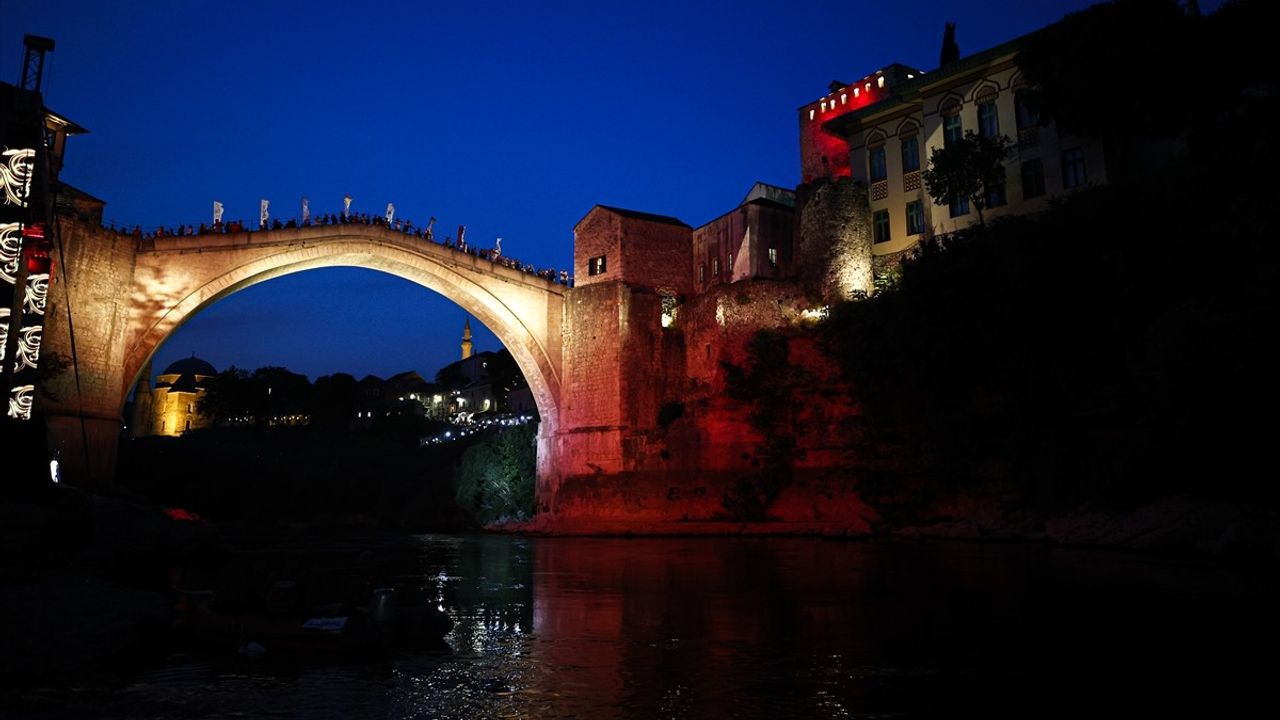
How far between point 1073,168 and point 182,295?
28.1 meters

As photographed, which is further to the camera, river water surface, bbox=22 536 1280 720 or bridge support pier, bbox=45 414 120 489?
bridge support pier, bbox=45 414 120 489

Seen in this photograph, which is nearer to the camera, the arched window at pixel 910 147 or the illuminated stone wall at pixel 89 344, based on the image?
the illuminated stone wall at pixel 89 344

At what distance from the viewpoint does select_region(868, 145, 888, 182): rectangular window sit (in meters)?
30.5

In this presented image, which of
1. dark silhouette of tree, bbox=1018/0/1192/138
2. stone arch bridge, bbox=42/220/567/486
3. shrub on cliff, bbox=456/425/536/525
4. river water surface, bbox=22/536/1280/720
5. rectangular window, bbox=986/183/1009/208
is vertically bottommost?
river water surface, bbox=22/536/1280/720

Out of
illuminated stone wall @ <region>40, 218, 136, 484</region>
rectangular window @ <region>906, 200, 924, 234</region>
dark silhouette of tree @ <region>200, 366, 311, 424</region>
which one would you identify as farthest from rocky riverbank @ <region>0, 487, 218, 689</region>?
dark silhouette of tree @ <region>200, 366, 311, 424</region>

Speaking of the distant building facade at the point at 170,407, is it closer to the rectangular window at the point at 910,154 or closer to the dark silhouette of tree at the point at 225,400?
the dark silhouette of tree at the point at 225,400

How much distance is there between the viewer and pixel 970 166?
2519 centimetres

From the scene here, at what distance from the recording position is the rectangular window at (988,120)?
2658cm

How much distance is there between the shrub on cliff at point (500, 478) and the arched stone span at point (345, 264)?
19.0ft

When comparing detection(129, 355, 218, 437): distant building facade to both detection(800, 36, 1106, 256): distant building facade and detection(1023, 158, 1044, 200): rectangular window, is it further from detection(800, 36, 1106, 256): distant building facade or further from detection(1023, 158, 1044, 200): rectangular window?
detection(1023, 158, 1044, 200): rectangular window

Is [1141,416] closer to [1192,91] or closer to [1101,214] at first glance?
[1101,214]

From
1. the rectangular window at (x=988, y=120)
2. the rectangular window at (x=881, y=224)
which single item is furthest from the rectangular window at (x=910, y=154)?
the rectangular window at (x=988, y=120)

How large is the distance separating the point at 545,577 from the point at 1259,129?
1851 centimetres

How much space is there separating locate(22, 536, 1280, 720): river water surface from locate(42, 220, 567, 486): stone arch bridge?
16222mm
